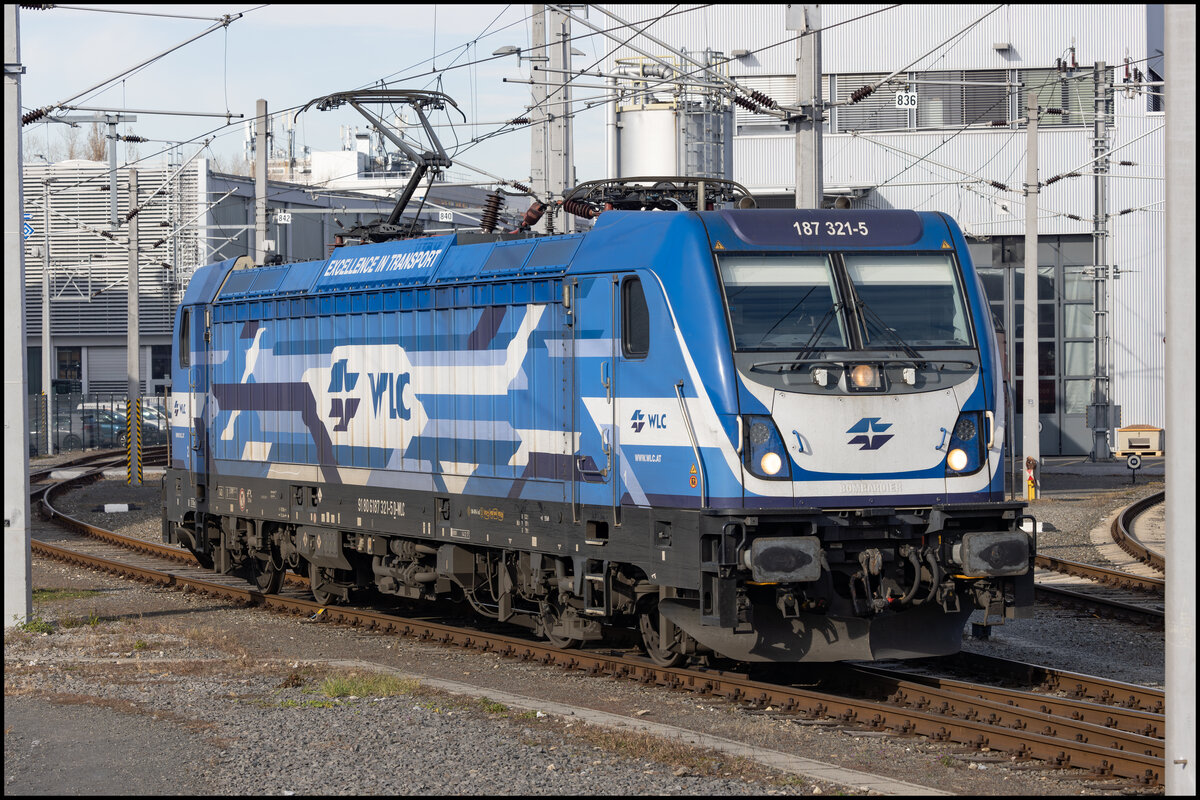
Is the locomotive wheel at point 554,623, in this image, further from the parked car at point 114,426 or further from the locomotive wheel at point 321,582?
the parked car at point 114,426

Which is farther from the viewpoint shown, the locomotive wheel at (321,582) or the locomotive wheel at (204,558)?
the locomotive wheel at (204,558)

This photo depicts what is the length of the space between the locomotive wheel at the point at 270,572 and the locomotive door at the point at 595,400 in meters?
6.72

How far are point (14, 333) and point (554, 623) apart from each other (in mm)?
6129

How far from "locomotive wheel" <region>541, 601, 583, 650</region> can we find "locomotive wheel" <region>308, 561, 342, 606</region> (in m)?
4.14

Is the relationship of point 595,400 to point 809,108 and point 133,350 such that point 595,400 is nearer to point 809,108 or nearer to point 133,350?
point 809,108

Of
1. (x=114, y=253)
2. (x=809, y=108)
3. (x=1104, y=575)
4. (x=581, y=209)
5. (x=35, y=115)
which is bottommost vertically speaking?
(x=1104, y=575)

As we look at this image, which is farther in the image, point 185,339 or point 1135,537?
point 1135,537

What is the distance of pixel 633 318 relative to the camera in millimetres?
11820

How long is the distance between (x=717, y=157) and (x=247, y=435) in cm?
2212

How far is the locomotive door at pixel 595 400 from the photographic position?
12.0 m

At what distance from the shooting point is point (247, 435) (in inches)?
697

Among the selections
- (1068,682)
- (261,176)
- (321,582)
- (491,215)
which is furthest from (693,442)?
(261,176)

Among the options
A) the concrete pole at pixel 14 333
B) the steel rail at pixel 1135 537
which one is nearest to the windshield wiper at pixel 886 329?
the concrete pole at pixel 14 333

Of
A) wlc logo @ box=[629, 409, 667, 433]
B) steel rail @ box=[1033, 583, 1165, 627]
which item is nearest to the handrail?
wlc logo @ box=[629, 409, 667, 433]
